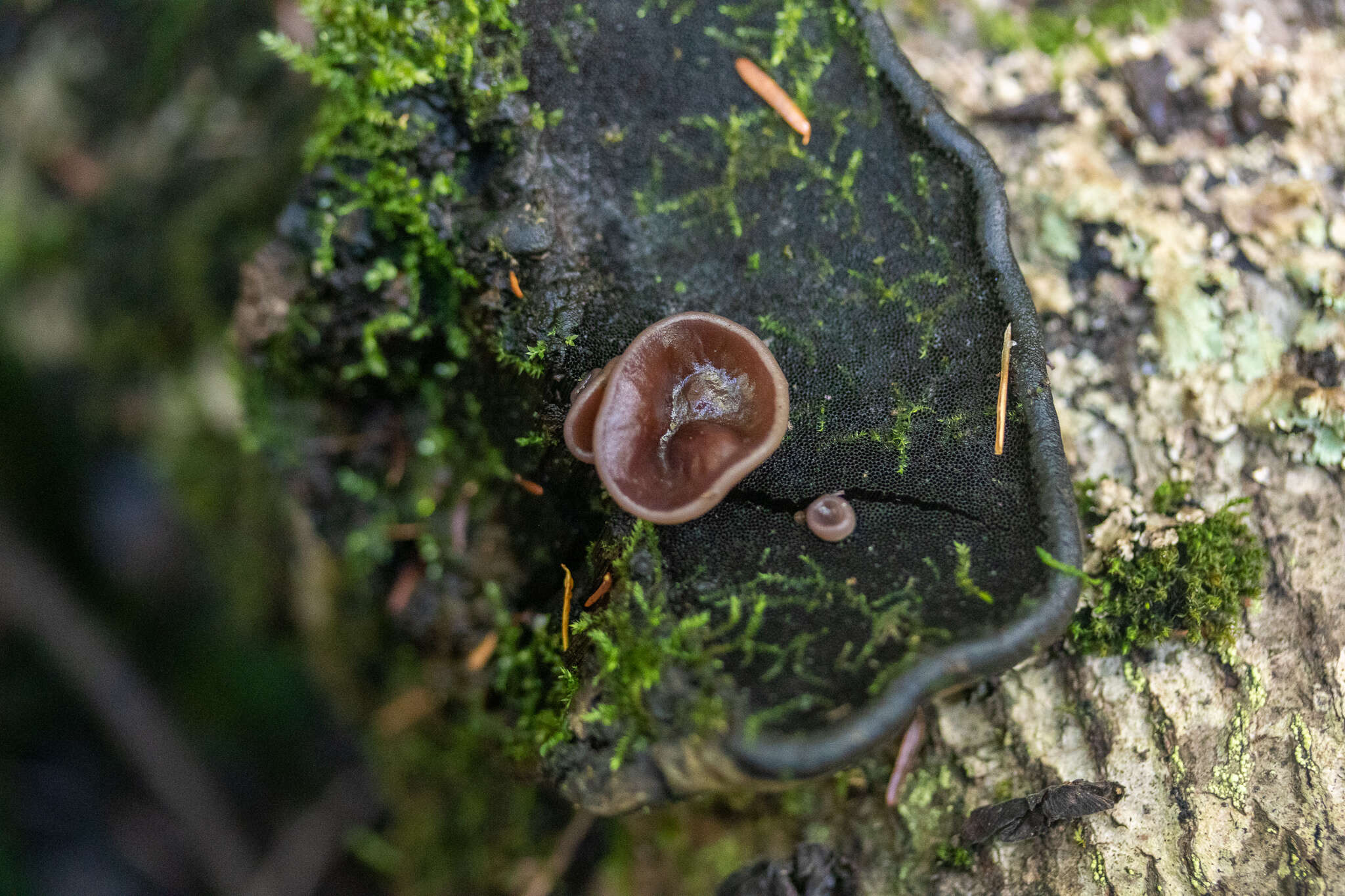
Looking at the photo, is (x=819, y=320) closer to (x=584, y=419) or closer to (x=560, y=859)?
(x=584, y=419)

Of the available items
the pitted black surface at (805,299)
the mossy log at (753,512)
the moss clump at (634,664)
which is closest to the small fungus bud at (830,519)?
the pitted black surface at (805,299)

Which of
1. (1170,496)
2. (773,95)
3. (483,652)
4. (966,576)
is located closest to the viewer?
(966,576)

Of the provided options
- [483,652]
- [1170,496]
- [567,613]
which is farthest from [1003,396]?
[483,652]

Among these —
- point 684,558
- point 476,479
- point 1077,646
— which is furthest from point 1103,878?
point 476,479

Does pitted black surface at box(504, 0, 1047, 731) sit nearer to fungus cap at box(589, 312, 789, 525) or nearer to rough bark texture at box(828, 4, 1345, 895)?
fungus cap at box(589, 312, 789, 525)

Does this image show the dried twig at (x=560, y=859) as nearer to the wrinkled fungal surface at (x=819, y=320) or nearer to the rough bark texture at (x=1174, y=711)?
the rough bark texture at (x=1174, y=711)

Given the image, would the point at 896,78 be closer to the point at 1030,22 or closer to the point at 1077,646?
the point at 1030,22
